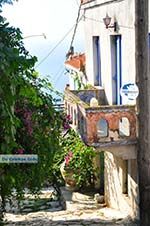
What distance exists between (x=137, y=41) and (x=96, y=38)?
18.6 feet

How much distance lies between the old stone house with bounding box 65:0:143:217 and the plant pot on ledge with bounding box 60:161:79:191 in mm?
1076

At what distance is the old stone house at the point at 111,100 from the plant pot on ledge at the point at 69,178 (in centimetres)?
108

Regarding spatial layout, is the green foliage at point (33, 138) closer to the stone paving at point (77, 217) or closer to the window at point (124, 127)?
the window at point (124, 127)

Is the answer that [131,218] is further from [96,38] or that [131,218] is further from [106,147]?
[96,38]

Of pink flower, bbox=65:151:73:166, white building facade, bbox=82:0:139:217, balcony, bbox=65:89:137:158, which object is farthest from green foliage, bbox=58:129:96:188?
balcony, bbox=65:89:137:158

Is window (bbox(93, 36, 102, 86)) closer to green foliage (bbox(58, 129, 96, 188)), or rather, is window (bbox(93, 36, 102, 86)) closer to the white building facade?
the white building facade

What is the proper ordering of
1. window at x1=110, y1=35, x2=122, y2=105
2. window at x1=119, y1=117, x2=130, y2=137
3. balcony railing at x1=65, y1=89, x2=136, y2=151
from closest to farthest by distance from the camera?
balcony railing at x1=65, y1=89, x2=136, y2=151 < window at x1=119, y1=117, x2=130, y2=137 < window at x1=110, y1=35, x2=122, y2=105

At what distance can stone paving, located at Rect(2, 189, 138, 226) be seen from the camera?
10.8 meters

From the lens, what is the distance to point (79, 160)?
1389 cm

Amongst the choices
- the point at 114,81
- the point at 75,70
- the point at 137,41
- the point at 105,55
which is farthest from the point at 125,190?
the point at 75,70

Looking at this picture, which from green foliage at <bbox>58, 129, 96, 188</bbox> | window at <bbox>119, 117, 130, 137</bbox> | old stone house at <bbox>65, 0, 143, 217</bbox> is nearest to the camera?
old stone house at <bbox>65, 0, 143, 217</bbox>

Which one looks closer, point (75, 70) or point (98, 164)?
point (98, 164)

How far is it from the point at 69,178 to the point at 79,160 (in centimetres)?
63

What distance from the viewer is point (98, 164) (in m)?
14.3
